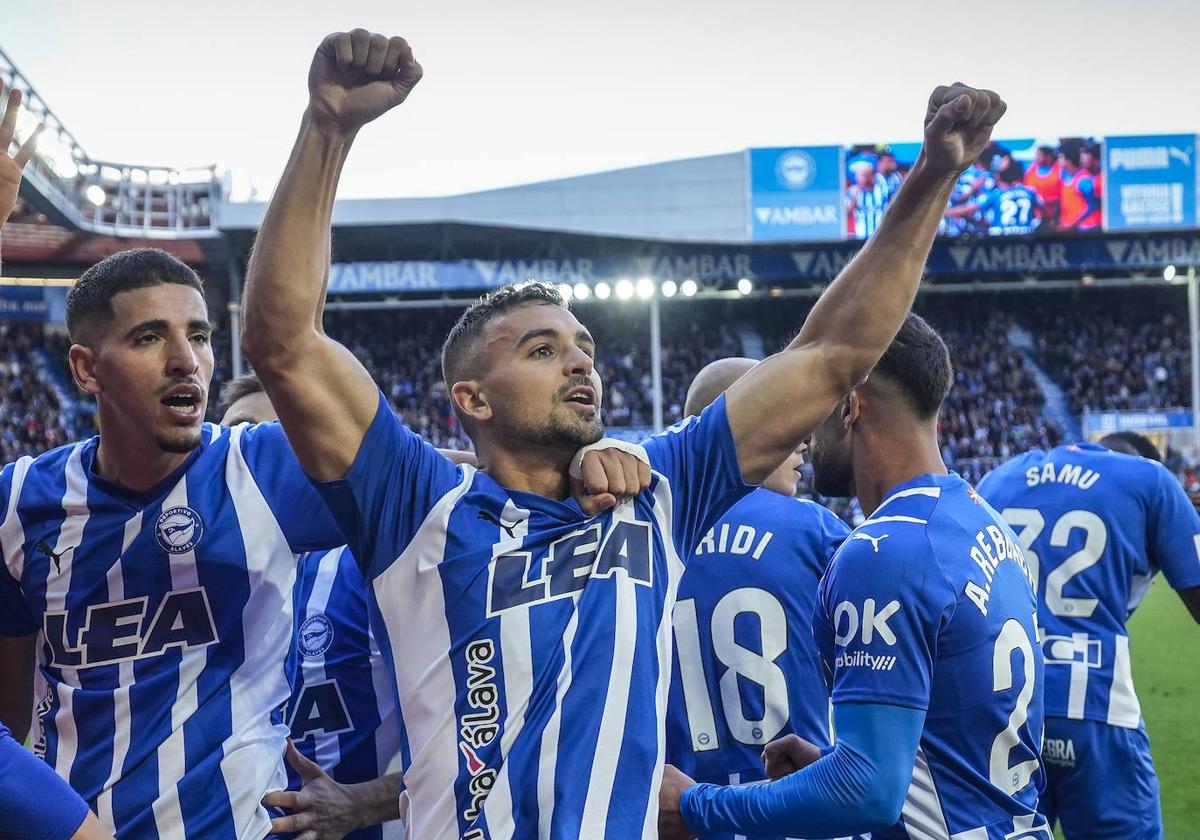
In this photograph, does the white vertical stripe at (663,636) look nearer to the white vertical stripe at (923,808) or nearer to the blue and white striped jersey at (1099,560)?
the white vertical stripe at (923,808)

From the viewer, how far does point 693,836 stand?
238 cm

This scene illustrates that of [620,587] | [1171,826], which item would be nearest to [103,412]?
[620,587]

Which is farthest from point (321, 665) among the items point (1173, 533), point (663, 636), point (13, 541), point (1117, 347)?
point (1117, 347)

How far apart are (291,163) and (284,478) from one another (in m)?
0.91

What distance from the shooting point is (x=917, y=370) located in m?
2.65

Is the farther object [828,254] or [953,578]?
[828,254]

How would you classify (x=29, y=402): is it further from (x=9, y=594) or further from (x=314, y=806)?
(x=314, y=806)

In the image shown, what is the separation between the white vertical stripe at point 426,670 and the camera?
2057 millimetres

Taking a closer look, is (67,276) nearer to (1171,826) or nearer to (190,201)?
(190,201)

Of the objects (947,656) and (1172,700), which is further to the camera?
(1172,700)

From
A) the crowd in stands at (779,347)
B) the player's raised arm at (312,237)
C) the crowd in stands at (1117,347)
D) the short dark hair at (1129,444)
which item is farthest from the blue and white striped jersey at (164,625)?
the crowd in stands at (1117,347)

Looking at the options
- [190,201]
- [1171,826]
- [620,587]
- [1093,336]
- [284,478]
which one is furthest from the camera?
[1093,336]

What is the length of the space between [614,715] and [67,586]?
139cm

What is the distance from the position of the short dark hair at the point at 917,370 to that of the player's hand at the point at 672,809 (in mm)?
1111
